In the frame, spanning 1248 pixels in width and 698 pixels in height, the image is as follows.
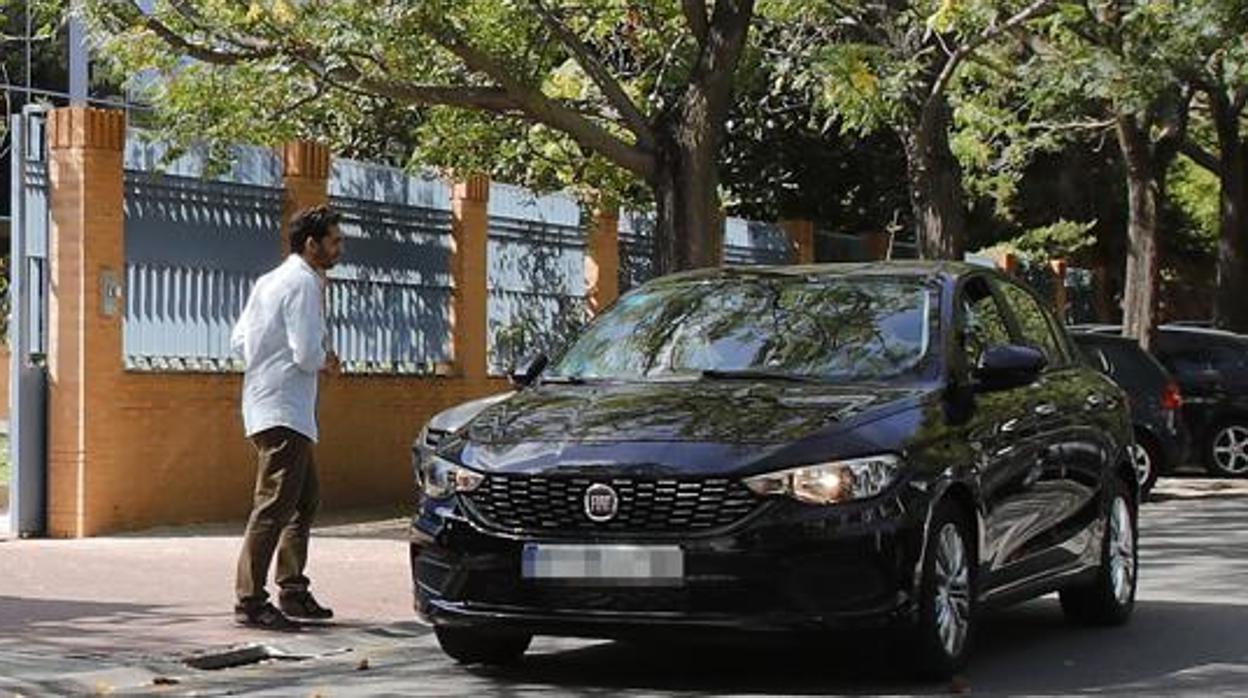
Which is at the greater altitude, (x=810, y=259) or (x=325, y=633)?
(x=810, y=259)

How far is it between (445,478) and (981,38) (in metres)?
11.1

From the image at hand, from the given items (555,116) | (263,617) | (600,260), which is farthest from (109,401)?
(600,260)

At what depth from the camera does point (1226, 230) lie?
1065 inches

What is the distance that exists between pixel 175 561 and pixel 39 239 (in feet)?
8.95

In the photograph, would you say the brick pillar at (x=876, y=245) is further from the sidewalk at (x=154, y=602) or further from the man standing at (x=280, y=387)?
the man standing at (x=280, y=387)

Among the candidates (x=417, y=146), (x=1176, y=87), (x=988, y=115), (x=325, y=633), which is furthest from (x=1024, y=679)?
(x=988, y=115)

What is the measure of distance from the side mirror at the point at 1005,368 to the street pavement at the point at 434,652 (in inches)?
48.2

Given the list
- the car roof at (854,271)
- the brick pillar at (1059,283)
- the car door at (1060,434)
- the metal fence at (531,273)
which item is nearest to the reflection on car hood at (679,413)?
the car roof at (854,271)

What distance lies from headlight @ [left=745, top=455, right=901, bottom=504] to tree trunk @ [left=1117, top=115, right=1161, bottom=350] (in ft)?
51.7

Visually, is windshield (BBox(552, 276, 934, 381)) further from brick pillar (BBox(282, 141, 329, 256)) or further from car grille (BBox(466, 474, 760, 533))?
brick pillar (BBox(282, 141, 329, 256))

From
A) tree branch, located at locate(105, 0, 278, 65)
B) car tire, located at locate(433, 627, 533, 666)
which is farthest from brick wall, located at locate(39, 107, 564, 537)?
car tire, located at locate(433, 627, 533, 666)

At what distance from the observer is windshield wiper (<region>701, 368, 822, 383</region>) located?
862 centimetres

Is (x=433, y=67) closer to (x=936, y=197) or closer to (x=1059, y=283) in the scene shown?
→ (x=936, y=197)

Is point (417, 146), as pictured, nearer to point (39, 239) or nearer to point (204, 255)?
point (204, 255)
